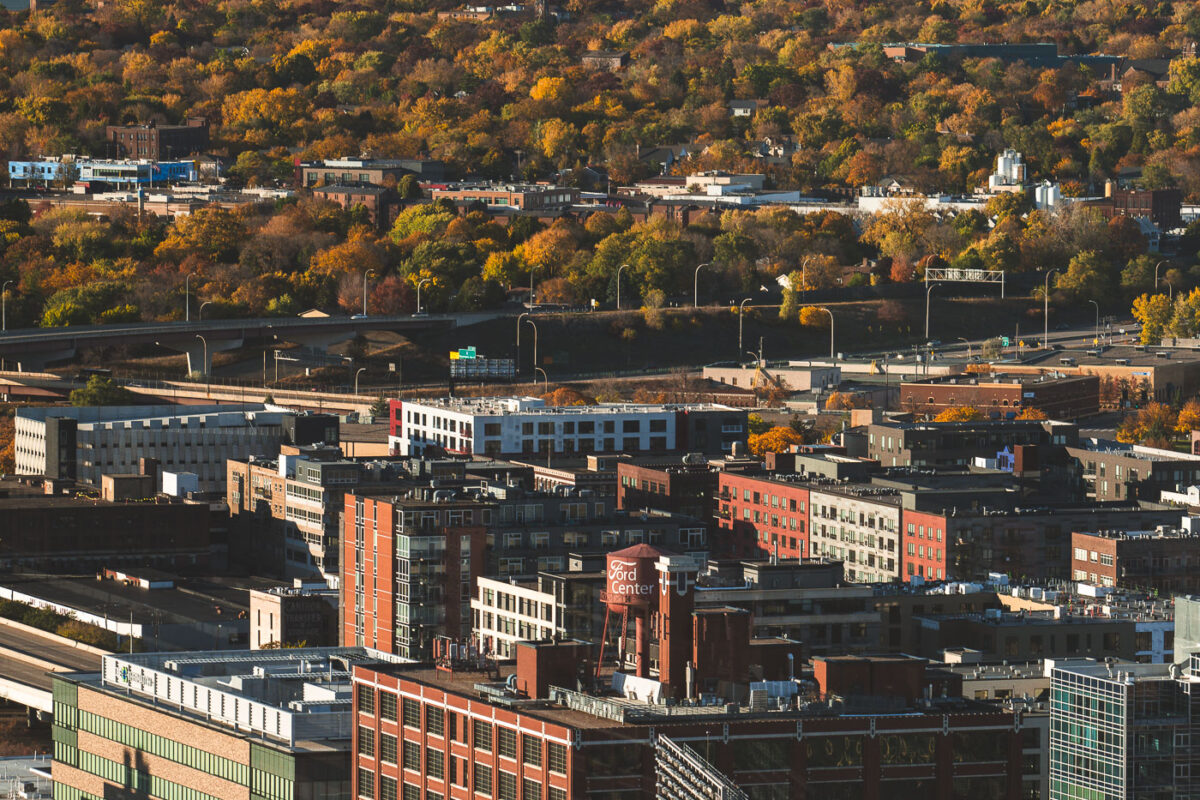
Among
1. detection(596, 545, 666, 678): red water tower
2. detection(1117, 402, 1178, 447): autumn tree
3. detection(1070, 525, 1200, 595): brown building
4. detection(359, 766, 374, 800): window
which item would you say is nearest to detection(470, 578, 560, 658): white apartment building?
detection(359, 766, 374, 800): window

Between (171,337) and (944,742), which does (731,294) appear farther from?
(944,742)

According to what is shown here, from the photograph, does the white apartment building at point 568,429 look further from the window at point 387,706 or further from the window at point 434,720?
the window at point 434,720

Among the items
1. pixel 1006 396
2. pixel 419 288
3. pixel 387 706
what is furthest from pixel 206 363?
pixel 387 706

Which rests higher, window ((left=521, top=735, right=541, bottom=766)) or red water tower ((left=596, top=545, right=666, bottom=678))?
red water tower ((left=596, top=545, right=666, bottom=678))

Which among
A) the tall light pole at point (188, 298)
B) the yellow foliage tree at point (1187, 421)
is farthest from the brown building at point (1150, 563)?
the tall light pole at point (188, 298)

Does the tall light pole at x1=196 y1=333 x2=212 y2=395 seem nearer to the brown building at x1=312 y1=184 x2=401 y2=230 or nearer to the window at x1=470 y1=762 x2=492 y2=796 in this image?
the brown building at x1=312 y1=184 x2=401 y2=230

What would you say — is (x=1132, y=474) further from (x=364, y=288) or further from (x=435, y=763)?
(x=364, y=288)

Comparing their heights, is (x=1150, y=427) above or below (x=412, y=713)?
below
